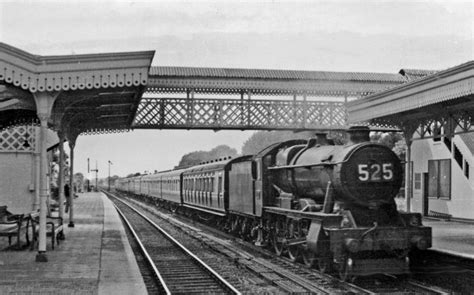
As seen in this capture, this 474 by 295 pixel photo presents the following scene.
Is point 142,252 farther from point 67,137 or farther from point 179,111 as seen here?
point 179,111

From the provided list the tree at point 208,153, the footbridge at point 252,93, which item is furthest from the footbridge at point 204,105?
the tree at point 208,153

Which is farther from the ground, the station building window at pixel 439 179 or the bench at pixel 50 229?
the station building window at pixel 439 179

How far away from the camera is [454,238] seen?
15.0m

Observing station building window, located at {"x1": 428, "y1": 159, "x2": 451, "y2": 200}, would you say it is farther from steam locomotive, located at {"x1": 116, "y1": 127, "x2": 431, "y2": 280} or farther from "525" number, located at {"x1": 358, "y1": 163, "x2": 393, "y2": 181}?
"525" number, located at {"x1": 358, "y1": 163, "x2": 393, "y2": 181}

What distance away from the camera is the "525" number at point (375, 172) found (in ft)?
33.4

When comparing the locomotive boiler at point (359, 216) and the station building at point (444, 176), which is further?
the station building at point (444, 176)

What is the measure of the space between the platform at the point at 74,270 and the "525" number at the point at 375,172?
13.1 ft

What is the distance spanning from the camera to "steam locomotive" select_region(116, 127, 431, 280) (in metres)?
9.85

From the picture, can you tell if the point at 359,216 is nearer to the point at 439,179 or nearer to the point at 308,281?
the point at 308,281

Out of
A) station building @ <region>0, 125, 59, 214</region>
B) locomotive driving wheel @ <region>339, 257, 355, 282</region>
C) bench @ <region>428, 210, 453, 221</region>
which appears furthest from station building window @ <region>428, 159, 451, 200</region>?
station building @ <region>0, 125, 59, 214</region>

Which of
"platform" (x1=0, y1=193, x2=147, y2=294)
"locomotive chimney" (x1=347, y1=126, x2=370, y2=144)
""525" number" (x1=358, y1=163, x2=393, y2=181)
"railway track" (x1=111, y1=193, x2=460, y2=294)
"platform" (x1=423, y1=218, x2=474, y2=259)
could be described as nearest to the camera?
"platform" (x1=0, y1=193, x2=147, y2=294)

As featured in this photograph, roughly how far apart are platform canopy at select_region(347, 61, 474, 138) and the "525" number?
2.89 meters

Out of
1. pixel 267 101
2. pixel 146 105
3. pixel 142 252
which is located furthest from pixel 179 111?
pixel 142 252

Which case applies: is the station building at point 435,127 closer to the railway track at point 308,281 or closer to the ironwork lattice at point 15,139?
the railway track at point 308,281
